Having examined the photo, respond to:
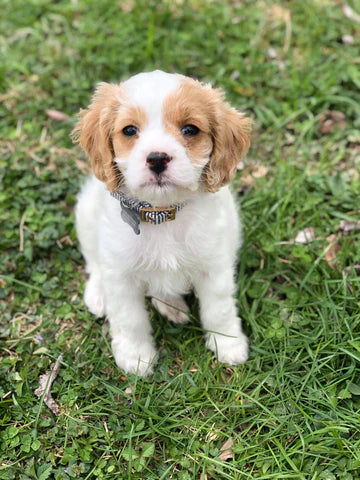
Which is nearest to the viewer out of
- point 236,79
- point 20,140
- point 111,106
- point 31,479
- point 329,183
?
point 111,106

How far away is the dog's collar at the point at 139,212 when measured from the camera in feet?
11.4

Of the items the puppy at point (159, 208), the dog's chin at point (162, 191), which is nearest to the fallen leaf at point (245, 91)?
the puppy at point (159, 208)

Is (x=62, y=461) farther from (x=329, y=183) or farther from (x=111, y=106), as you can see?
(x=329, y=183)

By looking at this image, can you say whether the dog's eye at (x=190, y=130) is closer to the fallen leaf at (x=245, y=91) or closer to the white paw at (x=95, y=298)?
the white paw at (x=95, y=298)

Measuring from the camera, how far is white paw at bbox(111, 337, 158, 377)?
4.05 m

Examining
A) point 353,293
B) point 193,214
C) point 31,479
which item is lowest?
point 31,479

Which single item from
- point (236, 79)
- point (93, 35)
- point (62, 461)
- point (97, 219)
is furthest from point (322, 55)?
point (62, 461)

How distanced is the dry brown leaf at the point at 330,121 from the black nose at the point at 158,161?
305 centimetres

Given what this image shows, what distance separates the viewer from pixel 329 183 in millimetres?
→ 5047

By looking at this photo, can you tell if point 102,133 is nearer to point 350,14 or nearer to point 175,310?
point 175,310

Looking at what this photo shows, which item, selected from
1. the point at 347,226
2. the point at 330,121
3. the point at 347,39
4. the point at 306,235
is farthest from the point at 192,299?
the point at 347,39

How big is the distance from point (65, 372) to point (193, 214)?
58.4 inches

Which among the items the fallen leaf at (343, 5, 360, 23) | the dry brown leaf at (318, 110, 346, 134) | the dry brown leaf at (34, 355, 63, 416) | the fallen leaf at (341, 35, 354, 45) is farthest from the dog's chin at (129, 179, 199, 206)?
the fallen leaf at (343, 5, 360, 23)

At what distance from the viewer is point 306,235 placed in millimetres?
4719
